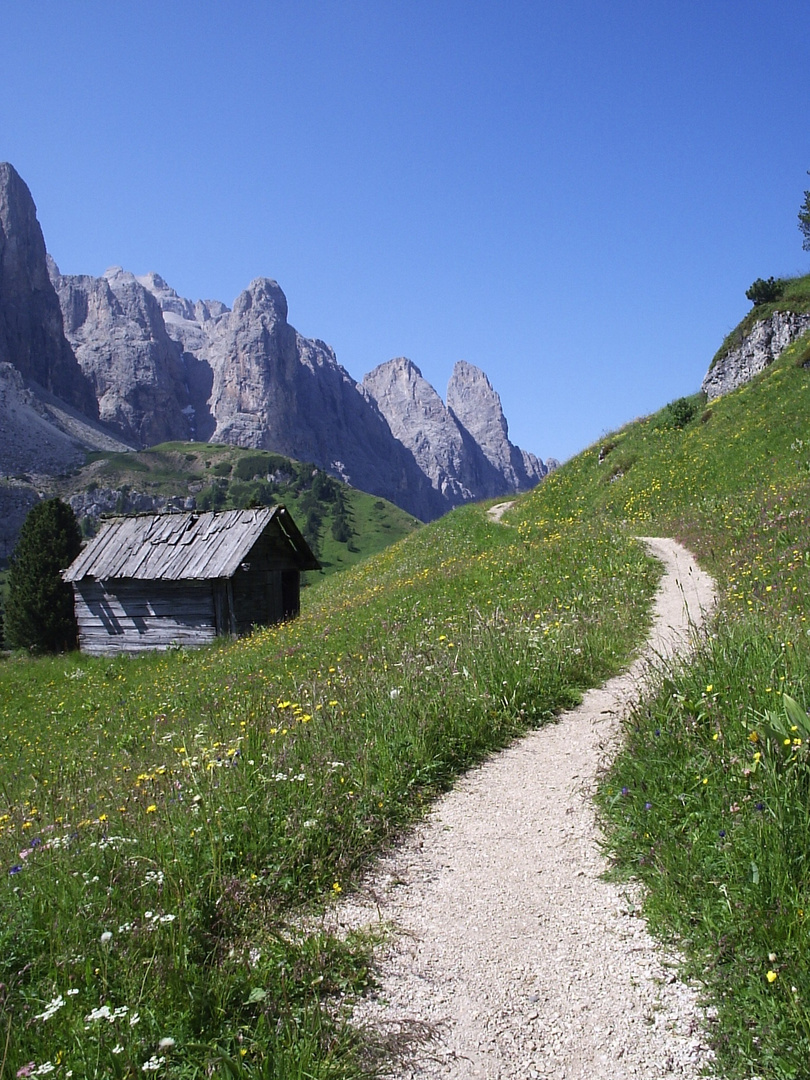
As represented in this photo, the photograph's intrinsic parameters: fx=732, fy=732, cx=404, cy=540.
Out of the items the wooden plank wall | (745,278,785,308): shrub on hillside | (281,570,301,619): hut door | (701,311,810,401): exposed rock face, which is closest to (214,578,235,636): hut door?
the wooden plank wall

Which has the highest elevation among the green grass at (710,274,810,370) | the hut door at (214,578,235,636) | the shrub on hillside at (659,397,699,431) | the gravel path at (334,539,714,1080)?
the green grass at (710,274,810,370)

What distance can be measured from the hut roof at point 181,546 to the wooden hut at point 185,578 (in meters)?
0.04

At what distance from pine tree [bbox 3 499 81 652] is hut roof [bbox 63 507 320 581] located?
38.3 feet

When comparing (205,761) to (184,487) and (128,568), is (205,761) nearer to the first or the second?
(128,568)

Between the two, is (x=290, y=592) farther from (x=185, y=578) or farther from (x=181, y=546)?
(x=185, y=578)

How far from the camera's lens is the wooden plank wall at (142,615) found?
27.4 metres

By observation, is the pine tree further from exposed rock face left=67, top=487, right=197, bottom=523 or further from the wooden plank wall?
exposed rock face left=67, top=487, right=197, bottom=523

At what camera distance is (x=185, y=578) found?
26.8m

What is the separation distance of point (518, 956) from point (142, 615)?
89.9 feet

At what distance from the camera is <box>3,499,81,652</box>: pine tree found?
42.5m

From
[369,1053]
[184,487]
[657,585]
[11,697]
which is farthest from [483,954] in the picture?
[184,487]

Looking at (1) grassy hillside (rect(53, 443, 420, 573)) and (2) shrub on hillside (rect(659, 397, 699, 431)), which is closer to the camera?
(2) shrub on hillside (rect(659, 397, 699, 431))

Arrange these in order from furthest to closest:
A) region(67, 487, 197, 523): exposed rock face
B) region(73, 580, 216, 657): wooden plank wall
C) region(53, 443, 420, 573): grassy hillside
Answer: region(67, 487, 197, 523): exposed rock face, region(53, 443, 420, 573): grassy hillside, region(73, 580, 216, 657): wooden plank wall

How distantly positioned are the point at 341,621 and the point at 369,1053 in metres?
14.7
